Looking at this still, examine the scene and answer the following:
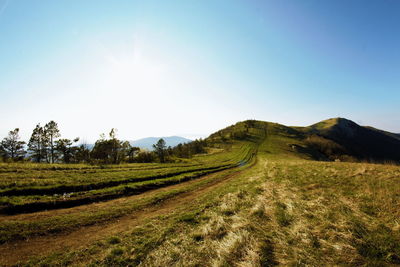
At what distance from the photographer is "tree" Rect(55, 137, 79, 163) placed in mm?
→ 66312

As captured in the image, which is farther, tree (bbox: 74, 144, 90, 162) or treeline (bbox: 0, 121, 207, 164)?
tree (bbox: 74, 144, 90, 162)

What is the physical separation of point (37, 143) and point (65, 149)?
31.6 ft

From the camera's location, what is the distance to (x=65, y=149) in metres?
69.6

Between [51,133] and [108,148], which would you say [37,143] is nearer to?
[51,133]

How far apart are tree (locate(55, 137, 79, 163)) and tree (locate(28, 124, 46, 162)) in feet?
16.7

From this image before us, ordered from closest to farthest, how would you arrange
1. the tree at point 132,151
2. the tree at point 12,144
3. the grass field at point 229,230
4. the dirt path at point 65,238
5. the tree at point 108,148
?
the grass field at point 229,230 → the dirt path at point 65,238 → the tree at point 108,148 → the tree at point 12,144 → the tree at point 132,151

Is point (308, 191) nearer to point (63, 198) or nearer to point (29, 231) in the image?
point (29, 231)

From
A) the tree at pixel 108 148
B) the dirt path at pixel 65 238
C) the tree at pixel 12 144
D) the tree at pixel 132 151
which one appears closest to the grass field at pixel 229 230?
the dirt path at pixel 65 238

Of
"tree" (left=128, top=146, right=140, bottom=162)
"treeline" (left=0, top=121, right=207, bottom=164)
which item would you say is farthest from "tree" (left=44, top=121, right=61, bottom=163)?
"tree" (left=128, top=146, right=140, bottom=162)

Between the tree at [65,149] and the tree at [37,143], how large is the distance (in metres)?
5.09

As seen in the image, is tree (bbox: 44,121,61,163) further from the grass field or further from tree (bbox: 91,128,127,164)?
the grass field

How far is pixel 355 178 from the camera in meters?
12.4

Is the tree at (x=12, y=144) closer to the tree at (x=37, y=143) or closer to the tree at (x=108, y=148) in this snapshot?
the tree at (x=37, y=143)

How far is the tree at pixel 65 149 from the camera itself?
66312mm
